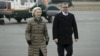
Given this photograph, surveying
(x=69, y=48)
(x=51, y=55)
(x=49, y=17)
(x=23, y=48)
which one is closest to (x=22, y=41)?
(x=23, y=48)

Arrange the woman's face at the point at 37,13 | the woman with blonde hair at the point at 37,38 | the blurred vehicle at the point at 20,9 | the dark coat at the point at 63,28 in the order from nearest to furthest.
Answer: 1. the woman's face at the point at 37,13
2. the woman with blonde hair at the point at 37,38
3. the dark coat at the point at 63,28
4. the blurred vehicle at the point at 20,9

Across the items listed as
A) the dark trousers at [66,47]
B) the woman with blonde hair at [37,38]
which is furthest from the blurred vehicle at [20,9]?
the woman with blonde hair at [37,38]

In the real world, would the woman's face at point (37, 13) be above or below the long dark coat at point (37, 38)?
above

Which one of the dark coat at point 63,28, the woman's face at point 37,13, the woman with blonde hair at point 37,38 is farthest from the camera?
the dark coat at point 63,28

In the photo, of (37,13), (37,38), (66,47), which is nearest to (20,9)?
(66,47)

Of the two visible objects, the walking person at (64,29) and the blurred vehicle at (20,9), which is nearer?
the walking person at (64,29)

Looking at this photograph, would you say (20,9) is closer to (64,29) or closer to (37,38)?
(64,29)

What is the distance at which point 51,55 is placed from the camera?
48.1 feet

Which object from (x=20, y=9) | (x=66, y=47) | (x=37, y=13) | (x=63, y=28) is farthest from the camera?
(x=20, y=9)

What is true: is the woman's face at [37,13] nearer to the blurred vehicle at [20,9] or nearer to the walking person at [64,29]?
the walking person at [64,29]

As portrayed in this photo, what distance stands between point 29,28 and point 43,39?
0.39m

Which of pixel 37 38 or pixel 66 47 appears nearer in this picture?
pixel 37 38

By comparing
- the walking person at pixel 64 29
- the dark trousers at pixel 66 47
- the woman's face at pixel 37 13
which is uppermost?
the woman's face at pixel 37 13

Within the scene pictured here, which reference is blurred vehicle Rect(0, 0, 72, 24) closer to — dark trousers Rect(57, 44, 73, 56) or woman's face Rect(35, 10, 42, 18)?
dark trousers Rect(57, 44, 73, 56)
